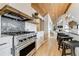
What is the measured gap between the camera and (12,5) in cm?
219

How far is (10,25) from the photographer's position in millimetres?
3088

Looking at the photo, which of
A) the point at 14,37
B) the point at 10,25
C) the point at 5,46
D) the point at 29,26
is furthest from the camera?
the point at 29,26

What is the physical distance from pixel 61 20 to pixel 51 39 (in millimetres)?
525

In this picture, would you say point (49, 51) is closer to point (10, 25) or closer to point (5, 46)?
point (5, 46)

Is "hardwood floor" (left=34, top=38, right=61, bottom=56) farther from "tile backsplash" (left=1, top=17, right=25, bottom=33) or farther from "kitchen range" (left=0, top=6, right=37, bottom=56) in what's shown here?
"tile backsplash" (left=1, top=17, right=25, bottom=33)

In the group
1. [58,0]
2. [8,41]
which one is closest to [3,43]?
[8,41]

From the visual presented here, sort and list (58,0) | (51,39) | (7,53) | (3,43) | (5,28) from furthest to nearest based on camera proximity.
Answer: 1. (51,39)
2. (5,28)
3. (58,0)
4. (7,53)
5. (3,43)

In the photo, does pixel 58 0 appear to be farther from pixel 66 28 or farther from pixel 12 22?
pixel 12 22

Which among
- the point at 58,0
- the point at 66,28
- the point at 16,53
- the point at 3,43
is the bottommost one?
the point at 16,53

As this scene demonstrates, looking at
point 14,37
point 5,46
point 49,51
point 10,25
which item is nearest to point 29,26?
point 10,25

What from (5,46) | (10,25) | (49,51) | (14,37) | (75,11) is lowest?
(49,51)

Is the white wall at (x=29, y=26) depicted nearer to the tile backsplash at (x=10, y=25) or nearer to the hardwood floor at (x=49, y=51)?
the tile backsplash at (x=10, y=25)

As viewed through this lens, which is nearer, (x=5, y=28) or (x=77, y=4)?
(x=77, y=4)

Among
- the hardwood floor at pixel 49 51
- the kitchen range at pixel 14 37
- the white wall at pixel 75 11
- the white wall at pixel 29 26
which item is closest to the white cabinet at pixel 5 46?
the kitchen range at pixel 14 37
